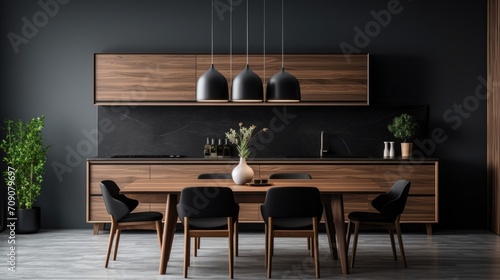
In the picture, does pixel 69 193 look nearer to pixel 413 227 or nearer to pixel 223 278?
pixel 223 278

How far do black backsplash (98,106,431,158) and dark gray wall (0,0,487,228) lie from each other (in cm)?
40

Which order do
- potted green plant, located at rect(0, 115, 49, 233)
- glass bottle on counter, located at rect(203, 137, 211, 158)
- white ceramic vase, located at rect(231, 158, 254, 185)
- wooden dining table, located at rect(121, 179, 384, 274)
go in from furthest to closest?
glass bottle on counter, located at rect(203, 137, 211, 158) < potted green plant, located at rect(0, 115, 49, 233) < white ceramic vase, located at rect(231, 158, 254, 185) < wooden dining table, located at rect(121, 179, 384, 274)

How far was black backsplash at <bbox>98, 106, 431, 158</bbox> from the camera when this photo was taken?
8148 mm

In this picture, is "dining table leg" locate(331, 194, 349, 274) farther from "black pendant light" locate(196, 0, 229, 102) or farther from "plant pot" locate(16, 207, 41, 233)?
"plant pot" locate(16, 207, 41, 233)

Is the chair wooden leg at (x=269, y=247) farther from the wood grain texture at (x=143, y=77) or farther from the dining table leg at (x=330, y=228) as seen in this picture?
the wood grain texture at (x=143, y=77)

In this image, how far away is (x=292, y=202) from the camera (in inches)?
205

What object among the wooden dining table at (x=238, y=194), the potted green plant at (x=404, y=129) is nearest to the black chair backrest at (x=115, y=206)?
the wooden dining table at (x=238, y=194)

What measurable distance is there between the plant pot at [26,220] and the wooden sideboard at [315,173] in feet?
2.24

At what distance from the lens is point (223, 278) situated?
17.3 ft

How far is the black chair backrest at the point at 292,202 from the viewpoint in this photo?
519 centimetres

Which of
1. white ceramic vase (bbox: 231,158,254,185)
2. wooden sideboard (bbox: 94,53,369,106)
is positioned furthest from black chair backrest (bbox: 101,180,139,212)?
wooden sideboard (bbox: 94,53,369,106)

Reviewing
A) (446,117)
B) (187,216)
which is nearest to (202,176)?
A: (187,216)

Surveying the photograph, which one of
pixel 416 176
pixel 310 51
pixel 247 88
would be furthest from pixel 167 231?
pixel 310 51

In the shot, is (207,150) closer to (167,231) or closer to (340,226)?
(167,231)
